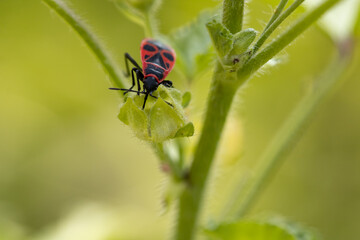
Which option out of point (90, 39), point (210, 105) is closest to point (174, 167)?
point (210, 105)

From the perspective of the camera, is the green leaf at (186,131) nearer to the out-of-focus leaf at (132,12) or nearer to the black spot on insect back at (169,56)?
the black spot on insect back at (169,56)

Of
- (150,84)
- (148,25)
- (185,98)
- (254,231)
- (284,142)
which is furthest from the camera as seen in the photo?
(284,142)

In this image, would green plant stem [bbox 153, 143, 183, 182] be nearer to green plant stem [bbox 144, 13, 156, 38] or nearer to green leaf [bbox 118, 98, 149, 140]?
green leaf [bbox 118, 98, 149, 140]

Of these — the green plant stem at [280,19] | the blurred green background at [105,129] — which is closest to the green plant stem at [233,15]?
the green plant stem at [280,19]

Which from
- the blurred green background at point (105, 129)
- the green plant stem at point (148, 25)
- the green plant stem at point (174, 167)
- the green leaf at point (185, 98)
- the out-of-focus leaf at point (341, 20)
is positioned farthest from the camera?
the blurred green background at point (105, 129)

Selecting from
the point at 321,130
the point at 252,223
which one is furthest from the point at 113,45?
the point at 252,223

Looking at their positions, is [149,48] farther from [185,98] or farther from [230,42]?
[230,42]

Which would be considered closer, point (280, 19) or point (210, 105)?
point (280, 19)
